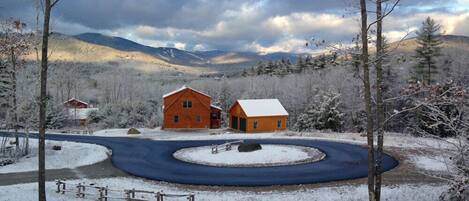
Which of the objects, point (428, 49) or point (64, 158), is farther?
point (428, 49)

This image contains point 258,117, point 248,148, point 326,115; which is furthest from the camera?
point 326,115

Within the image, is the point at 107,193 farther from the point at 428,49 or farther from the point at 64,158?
the point at 428,49

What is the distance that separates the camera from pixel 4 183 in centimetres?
2478

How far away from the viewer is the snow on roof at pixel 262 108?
54894mm

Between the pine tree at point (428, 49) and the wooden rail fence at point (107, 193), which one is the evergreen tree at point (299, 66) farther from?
the wooden rail fence at point (107, 193)

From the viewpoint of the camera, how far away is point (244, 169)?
29266mm

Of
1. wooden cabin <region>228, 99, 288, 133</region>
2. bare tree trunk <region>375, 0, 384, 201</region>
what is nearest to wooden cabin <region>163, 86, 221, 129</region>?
wooden cabin <region>228, 99, 288, 133</region>

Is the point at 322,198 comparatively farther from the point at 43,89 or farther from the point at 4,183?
the point at 4,183

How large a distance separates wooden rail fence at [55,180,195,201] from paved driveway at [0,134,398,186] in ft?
14.0

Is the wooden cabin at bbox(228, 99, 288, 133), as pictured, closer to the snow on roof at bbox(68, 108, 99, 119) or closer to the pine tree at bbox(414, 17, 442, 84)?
the pine tree at bbox(414, 17, 442, 84)

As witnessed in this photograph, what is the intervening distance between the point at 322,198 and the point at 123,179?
13.0 meters

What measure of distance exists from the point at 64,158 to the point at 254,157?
1597cm

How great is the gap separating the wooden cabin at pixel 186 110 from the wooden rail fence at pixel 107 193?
117 feet

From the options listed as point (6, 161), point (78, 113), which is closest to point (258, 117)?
point (6, 161)
